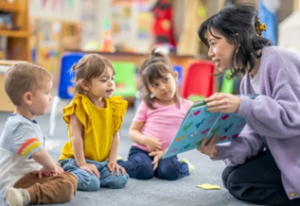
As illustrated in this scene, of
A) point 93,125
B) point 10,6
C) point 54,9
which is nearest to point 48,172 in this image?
point 93,125

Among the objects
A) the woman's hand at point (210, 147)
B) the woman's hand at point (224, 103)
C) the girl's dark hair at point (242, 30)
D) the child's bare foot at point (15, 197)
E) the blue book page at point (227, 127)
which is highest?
the girl's dark hair at point (242, 30)

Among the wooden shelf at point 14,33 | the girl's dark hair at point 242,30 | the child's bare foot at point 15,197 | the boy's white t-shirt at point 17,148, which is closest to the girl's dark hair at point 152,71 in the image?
the girl's dark hair at point 242,30

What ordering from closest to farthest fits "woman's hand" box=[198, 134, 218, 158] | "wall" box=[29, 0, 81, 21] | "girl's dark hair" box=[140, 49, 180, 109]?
"woman's hand" box=[198, 134, 218, 158] → "girl's dark hair" box=[140, 49, 180, 109] → "wall" box=[29, 0, 81, 21]

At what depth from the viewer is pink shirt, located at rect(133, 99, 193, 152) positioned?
1.92 meters

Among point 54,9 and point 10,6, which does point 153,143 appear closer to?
point 10,6

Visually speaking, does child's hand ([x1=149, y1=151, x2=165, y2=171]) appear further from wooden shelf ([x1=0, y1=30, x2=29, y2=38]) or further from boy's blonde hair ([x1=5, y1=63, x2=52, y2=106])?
wooden shelf ([x1=0, y1=30, x2=29, y2=38])

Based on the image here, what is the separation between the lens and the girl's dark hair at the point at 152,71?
189 cm

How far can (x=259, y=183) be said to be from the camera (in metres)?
1.44

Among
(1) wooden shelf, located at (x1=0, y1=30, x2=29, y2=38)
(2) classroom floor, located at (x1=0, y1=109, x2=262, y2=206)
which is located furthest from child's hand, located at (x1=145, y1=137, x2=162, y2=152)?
(1) wooden shelf, located at (x1=0, y1=30, x2=29, y2=38)

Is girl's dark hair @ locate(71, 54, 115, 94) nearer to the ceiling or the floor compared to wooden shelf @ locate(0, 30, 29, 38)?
nearer to the ceiling

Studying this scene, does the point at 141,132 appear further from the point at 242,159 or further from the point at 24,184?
the point at 24,184

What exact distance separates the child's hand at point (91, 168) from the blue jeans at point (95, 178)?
0.02 metres

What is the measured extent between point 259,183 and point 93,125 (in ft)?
1.99

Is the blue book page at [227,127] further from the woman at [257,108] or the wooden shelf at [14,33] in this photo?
the wooden shelf at [14,33]
